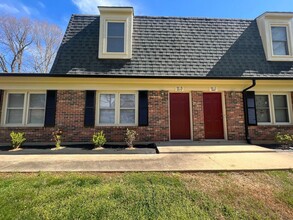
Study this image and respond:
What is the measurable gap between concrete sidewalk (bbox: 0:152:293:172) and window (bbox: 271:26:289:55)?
580cm

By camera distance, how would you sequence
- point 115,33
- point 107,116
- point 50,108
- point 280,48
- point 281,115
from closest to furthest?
point 50,108 < point 107,116 < point 281,115 < point 115,33 < point 280,48

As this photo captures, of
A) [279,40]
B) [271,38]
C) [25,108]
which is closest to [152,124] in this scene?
[25,108]

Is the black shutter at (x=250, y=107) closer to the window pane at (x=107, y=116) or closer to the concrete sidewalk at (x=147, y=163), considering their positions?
the concrete sidewalk at (x=147, y=163)

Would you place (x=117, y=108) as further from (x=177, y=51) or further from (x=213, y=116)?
(x=213, y=116)

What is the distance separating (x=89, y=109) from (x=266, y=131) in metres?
7.44

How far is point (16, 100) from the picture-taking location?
7.46m

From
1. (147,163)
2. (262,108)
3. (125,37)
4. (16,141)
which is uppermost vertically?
(125,37)

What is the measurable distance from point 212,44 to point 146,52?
331 centimetres

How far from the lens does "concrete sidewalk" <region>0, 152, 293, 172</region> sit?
413 centimetres

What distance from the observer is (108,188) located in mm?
3227

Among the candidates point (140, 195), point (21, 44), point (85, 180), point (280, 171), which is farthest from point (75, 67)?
point (21, 44)

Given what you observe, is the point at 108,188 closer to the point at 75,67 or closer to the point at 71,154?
the point at 71,154

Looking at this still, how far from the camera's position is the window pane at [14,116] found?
7328mm

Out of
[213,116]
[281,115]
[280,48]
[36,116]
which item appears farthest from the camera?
[280,48]
